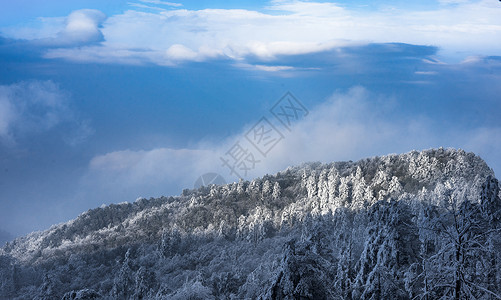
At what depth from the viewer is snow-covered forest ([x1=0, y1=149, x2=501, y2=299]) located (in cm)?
1569

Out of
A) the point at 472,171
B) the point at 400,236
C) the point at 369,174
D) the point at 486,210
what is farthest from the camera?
the point at 369,174

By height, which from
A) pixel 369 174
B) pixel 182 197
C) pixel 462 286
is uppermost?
pixel 182 197

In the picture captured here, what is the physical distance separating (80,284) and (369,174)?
61749 mm

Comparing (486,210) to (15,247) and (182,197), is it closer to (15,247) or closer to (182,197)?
(182,197)

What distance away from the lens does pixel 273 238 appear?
2712 inches

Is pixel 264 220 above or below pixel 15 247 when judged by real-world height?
below

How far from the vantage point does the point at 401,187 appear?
72.6m

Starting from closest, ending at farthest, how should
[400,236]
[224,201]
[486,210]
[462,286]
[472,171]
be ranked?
[462,286], [400,236], [486,210], [472,171], [224,201]

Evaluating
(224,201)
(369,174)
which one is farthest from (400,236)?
(224,201)

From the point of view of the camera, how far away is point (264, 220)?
254ft

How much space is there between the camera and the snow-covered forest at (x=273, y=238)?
51.5 ft

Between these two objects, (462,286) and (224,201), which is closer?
(462,286)

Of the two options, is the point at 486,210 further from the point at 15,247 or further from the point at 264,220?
the point at 15,247

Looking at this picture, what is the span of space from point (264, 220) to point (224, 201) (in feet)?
68.1
